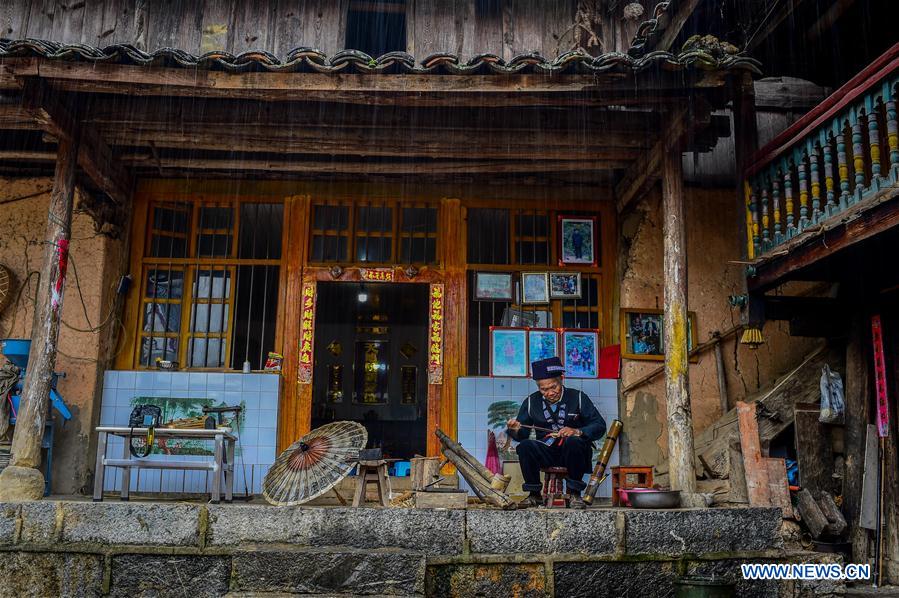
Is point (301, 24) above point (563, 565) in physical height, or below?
above

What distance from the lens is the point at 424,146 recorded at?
8539mm

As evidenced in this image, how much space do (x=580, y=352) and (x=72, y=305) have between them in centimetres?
625

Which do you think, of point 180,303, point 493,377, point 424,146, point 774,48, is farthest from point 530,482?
point 774,48

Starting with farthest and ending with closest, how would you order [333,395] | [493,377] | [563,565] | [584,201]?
1. [333,395]
2. [584,201]
3. [493,377]
4. [563,565]

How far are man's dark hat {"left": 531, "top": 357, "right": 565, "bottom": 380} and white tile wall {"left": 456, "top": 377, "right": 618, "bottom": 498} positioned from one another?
45.0 inches

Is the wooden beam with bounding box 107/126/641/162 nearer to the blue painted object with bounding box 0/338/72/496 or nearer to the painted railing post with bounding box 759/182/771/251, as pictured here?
the painted railing post with bounding box 759/182/771/251

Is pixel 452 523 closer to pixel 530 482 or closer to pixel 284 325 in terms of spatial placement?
pixel 530 482

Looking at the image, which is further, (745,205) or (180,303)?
(180,303)

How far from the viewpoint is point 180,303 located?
A: 31.9 ft

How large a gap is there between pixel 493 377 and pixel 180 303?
4.07 meters

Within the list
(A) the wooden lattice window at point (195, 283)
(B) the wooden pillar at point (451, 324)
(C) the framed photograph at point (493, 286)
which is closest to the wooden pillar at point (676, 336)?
(C) the framed photograph at point (493, 286)

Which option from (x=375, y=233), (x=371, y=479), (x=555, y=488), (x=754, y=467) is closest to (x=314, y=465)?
(x=371, y=479)

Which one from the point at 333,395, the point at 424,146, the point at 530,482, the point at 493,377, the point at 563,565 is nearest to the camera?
the point at 563,565

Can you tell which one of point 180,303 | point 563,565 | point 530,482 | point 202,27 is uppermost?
point 202,27
